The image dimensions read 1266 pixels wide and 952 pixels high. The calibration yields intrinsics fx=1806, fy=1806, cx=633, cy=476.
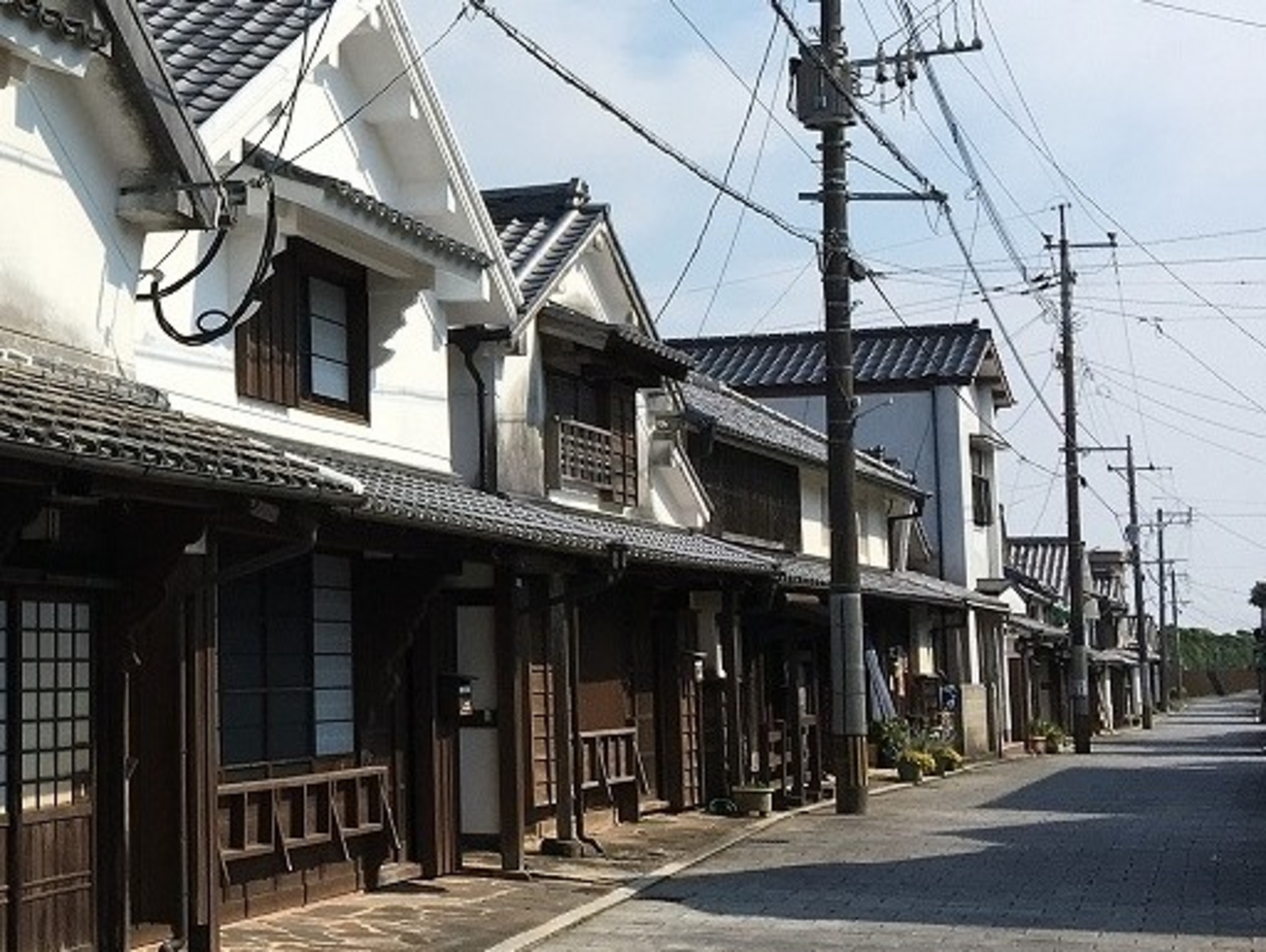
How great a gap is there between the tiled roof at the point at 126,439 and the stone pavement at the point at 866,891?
4.00 m

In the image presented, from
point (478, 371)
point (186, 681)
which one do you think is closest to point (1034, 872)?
point (478, 371)

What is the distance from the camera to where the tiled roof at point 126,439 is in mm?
9086

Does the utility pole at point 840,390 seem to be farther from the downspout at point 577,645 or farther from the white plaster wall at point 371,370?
the white plaster wall at point 371,370

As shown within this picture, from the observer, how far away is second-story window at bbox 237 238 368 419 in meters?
15.8

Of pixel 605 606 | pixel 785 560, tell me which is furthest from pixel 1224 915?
pixel 785 560

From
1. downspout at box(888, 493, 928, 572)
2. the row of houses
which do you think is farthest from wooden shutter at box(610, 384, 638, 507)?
downspout at box(888, 493, 928, 572)

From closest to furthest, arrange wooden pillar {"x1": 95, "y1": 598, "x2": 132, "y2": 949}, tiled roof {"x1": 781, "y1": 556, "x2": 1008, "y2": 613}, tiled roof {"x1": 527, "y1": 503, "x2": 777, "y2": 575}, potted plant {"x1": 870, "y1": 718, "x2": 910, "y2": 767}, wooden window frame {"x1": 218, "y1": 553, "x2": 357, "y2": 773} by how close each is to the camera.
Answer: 1. wooden pillar {"x1": 95, "y1": 598, "x2": 132, "y2": 949}
2. wooden window frame {"x1": 218, "y1": 553, "x2": 357, "y2": 773}
3. tiled roof {"x1": 527, "y1": 503, "x2": 777, "y2": 575}
4. tiled roof {"x1": 781, "y1": 556, "x2": 1008, "y2": 613}
5. potted plant {"x1": 870, "y1": 718, "x2": 910, "y2": 767}

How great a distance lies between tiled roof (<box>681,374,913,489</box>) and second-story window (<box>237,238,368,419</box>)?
415 inches

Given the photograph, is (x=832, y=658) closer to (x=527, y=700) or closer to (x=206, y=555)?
(x=527, y=700)

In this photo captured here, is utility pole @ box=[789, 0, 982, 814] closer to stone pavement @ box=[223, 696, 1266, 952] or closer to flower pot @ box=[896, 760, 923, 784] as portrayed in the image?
stone pavement @ box=[223, 696, 1266, 952]

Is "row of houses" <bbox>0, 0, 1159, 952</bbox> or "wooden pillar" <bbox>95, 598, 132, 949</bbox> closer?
"row of houses" <bbox>0, 0, 1159, 952</bbox>

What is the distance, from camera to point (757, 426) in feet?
109

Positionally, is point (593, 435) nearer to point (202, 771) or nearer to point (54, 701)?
point (202, 771)

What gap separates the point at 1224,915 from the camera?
15.1m
